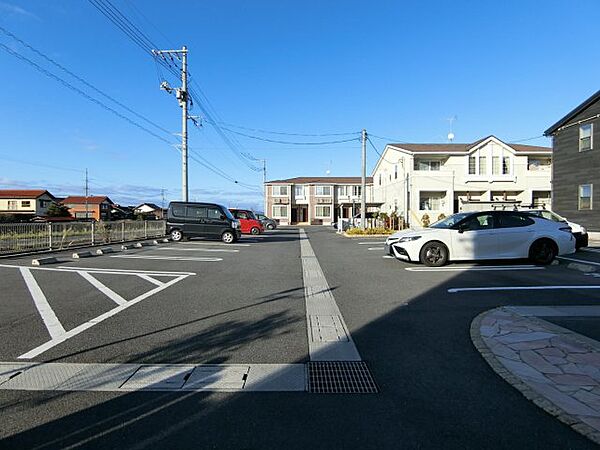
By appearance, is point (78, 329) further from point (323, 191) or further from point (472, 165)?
point (323, 191)

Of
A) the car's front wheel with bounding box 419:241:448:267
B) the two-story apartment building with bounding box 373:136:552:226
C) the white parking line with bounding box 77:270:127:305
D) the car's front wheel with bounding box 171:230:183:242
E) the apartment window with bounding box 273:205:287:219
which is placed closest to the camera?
the white parking line with bounding box 77:270:127:305

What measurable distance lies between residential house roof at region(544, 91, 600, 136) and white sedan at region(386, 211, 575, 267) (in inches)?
582

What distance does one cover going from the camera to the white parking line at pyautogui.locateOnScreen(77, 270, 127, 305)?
6762 millimetres

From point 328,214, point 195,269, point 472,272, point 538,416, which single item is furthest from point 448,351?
point 328,214

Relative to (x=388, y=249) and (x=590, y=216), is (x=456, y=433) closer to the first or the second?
(x=388, y=249)

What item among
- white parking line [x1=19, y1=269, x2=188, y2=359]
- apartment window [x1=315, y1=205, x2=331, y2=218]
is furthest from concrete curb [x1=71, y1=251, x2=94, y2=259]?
apartment window [x1=315, y1=205, x2=331, y2=218]

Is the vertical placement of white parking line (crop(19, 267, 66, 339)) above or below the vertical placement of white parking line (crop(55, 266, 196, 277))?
below

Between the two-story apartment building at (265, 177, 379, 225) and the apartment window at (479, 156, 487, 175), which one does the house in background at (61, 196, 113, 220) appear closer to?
the two-story apartment building at (265, 177, 379, 225)

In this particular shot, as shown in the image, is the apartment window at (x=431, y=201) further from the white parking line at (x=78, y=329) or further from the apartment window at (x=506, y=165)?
the white parking line at (x=78, y=329)

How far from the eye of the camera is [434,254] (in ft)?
33.3

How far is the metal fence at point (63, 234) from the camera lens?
1320 centimetres

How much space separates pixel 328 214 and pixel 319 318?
5184 cm

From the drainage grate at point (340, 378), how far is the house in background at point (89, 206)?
82.5 metres

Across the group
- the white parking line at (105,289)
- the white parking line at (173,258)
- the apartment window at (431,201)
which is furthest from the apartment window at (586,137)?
→ the white parking line at (105,289)
